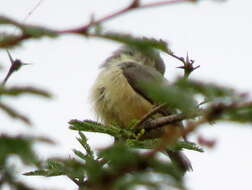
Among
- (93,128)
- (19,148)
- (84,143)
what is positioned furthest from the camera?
(84,143)

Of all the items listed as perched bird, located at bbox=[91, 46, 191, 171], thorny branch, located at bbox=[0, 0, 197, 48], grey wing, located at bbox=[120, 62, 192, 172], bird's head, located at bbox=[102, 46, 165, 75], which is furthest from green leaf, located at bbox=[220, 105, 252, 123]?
bird's head, located at bbox=[102, 46, 165, 75]

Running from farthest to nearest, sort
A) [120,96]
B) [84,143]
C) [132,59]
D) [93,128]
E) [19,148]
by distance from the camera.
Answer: [132,59]
[120,96]
[84,143]
[93,128]
[19,148]

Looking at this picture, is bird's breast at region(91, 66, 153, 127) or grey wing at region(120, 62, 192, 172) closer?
grey wing at region(120, 62, 192, 172)

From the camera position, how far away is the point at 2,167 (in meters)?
1.08

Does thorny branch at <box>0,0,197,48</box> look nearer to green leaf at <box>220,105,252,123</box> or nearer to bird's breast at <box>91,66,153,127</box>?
green leaf at <box>220,105,252,123</box>

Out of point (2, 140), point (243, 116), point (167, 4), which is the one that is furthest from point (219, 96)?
point (2, 140)

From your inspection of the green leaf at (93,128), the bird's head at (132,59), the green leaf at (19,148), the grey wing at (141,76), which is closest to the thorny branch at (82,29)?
the green leaf at (19,148)

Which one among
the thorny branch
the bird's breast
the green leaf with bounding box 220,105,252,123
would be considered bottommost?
the green leaf with bounding box 220,105,252,123

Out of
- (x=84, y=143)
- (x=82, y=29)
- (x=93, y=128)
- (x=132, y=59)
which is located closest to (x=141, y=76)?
(x=132, y=59)

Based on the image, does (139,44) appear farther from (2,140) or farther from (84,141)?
(84,141)

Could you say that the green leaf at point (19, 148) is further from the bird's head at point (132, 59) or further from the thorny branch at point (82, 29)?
the bird's head at point (132, 59)

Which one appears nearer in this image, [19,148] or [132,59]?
[19,148]

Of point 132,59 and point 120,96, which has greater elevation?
point 132,59

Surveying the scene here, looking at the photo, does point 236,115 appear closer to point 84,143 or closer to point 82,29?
point 82,29
